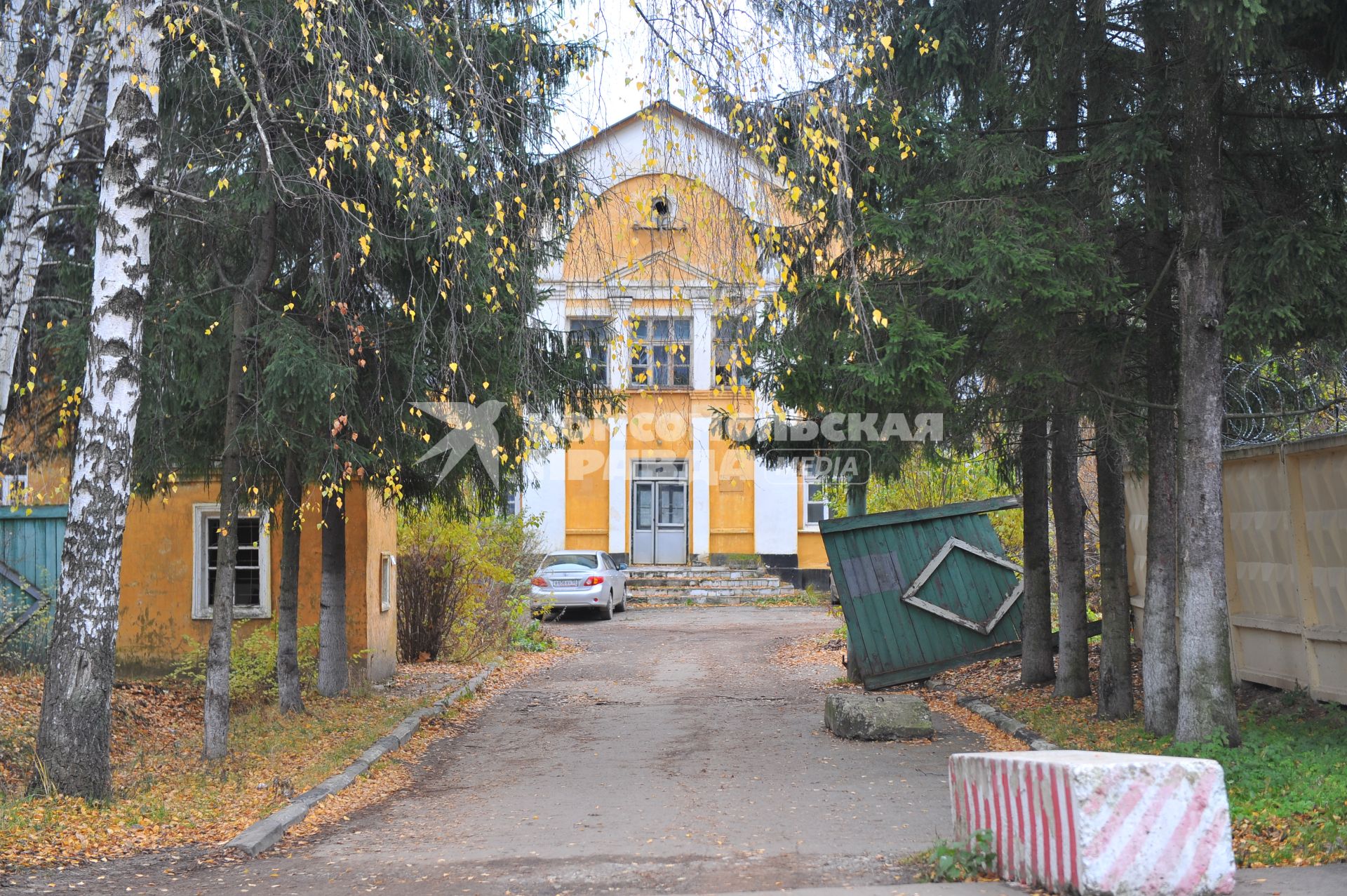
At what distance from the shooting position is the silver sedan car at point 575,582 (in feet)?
86.9

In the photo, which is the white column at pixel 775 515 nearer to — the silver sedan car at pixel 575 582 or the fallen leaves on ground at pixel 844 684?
the silver sedan car at pixel 575 582

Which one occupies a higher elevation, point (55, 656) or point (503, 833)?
point (55, 656)

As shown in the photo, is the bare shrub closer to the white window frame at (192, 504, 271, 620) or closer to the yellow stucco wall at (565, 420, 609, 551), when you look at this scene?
the white window frame at (192, 504, 271, 620)

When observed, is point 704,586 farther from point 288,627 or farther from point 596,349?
point 288,627

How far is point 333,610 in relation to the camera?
14.0 metres

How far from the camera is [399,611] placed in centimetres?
1906

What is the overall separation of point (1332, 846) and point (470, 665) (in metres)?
14.6

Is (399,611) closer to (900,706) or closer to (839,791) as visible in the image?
(900,706)

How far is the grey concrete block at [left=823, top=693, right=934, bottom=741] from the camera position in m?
11.6

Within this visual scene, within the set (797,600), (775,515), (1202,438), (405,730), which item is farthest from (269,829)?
(775,515)

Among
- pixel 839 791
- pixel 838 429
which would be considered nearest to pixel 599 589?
pixel 838 429

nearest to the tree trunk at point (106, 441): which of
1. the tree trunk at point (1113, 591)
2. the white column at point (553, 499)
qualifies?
the tree trunk at point (1113, 591)

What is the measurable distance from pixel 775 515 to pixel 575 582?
7.64 metres

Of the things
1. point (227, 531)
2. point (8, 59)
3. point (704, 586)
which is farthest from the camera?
point (704, 586)
